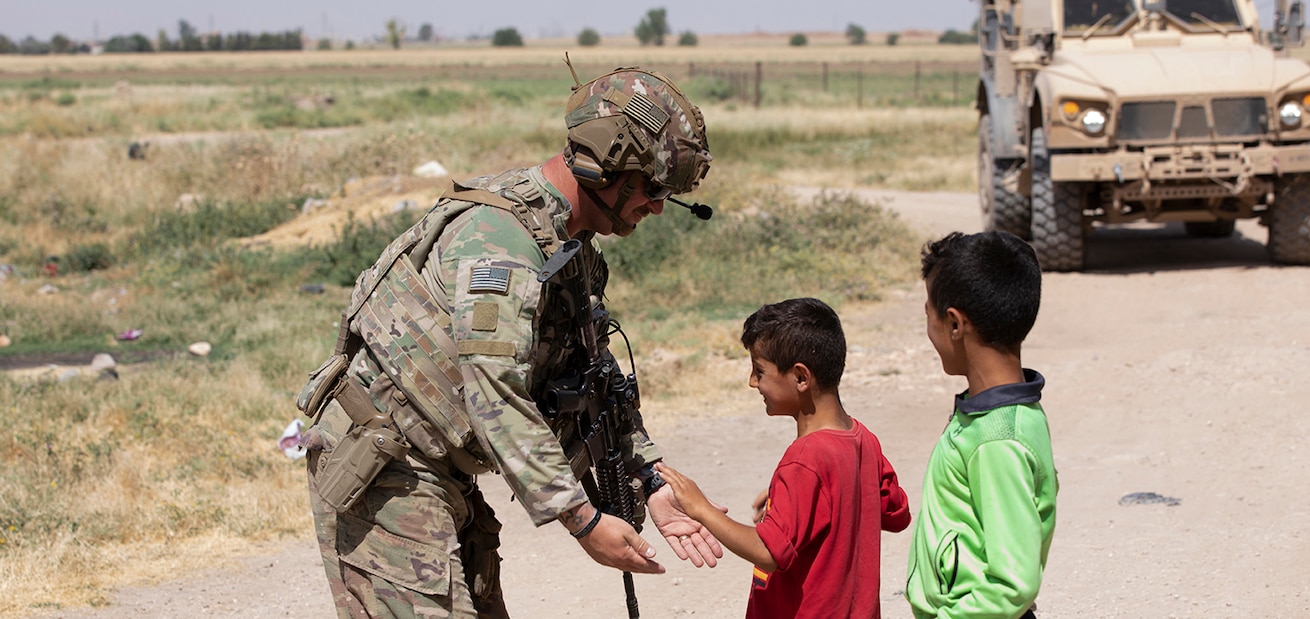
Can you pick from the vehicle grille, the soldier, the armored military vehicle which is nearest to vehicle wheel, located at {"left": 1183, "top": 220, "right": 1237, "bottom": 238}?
the armored military vehicle

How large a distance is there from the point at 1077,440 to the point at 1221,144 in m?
4.28

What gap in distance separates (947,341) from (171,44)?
12136 cm

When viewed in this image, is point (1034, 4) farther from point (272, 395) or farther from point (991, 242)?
point (991, 242)

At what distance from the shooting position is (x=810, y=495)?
2.48 m

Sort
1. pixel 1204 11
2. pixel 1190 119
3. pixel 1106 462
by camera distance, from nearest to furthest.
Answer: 1. pixel 1106 462
2. pixel 1190 119
3. pixel 1204 11

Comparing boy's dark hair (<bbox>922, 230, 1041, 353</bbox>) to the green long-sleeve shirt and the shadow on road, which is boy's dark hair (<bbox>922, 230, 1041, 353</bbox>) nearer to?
the green long-sleeve shirt

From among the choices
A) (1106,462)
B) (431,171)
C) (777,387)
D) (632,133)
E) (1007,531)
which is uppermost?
(632,133)

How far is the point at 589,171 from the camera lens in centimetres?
257

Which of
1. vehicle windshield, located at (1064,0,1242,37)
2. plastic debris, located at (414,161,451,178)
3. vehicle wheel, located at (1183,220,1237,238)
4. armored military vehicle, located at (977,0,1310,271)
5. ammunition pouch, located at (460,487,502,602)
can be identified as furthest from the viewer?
plastic debris, located at (414,161,451,178)

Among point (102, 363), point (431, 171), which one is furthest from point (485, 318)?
point (431, 171)

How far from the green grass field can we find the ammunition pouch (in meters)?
2.43

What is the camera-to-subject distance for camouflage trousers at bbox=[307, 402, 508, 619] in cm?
254

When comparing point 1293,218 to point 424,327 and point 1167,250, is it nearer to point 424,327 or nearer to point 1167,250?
point 1167,250

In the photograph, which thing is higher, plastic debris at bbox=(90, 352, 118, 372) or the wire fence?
the wire fence
